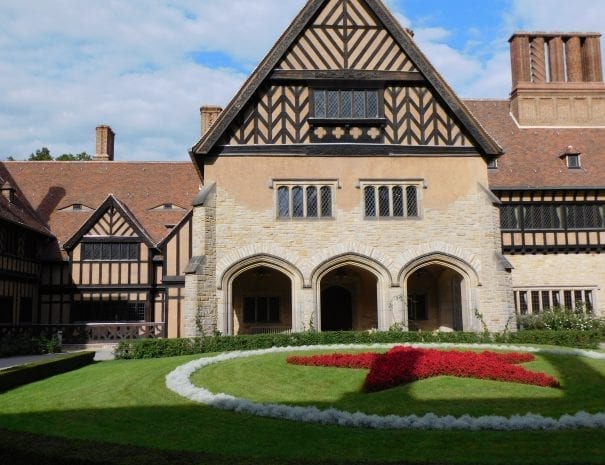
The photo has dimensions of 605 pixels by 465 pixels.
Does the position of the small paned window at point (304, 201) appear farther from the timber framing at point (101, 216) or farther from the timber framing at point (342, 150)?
the timber framing at point (101, 216)

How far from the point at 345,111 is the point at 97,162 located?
16.4 metres

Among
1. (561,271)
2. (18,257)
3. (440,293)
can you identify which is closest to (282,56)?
(440,293)

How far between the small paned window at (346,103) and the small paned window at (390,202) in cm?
257

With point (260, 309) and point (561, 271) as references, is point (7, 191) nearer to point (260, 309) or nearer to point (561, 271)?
point (260, 309)

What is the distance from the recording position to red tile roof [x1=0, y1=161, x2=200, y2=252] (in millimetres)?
27609

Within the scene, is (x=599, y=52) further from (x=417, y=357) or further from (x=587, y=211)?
(x=417, y=357)

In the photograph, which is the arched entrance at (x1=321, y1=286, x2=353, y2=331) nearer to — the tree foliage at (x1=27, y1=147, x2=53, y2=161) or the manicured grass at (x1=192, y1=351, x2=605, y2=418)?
the manicured grass at (x1=192, y1=351, x2=605, y2=418)

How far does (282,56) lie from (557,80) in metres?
16.4

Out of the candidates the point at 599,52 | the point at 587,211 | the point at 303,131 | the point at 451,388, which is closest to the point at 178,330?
the point at 303,131

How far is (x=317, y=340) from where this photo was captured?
1805 cm

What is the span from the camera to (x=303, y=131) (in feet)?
67.3

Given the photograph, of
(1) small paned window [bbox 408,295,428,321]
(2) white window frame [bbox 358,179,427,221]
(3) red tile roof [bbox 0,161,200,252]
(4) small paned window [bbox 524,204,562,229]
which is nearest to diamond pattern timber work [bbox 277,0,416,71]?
(2) white window frame [bbox 358,179,427,221]

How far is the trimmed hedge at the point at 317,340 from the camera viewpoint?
17.2 metres

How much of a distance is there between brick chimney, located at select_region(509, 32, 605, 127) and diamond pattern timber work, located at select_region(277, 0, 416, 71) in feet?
37.3
